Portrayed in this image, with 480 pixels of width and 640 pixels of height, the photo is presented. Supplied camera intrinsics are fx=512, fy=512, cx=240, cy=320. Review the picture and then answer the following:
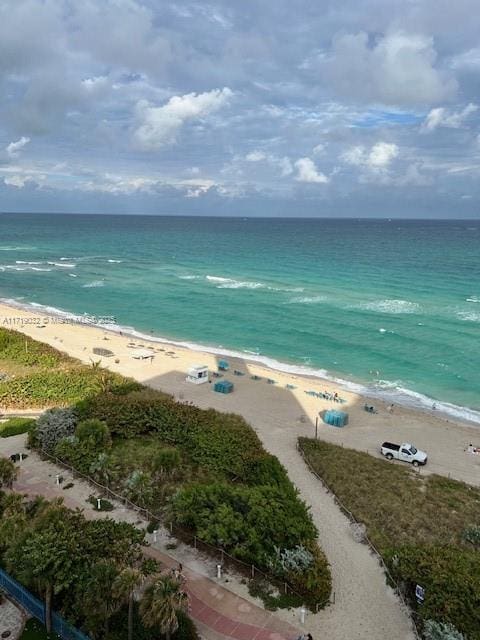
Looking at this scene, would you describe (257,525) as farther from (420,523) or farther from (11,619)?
(11,619)

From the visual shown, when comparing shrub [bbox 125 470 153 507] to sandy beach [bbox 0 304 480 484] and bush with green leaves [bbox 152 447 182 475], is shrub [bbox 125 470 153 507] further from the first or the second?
sandy beach [bbox 0 304 480 484]

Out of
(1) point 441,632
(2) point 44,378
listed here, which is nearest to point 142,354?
(2) point 44,378

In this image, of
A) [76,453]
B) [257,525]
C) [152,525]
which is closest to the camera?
[257,525]

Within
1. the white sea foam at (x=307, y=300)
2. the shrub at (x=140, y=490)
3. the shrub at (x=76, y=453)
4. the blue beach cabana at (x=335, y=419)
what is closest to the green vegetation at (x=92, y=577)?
the shrub at (x=140, y=490)

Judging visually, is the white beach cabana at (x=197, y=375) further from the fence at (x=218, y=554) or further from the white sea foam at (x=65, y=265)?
the white sea foam at (x=65, y=265)

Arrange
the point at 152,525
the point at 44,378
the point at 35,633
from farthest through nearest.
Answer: the point at 44,378, the point at 152,525, the point at 35,633

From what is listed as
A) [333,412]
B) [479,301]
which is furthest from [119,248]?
[333,412]

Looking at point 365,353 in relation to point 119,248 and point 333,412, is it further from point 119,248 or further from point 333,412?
point 119,248
